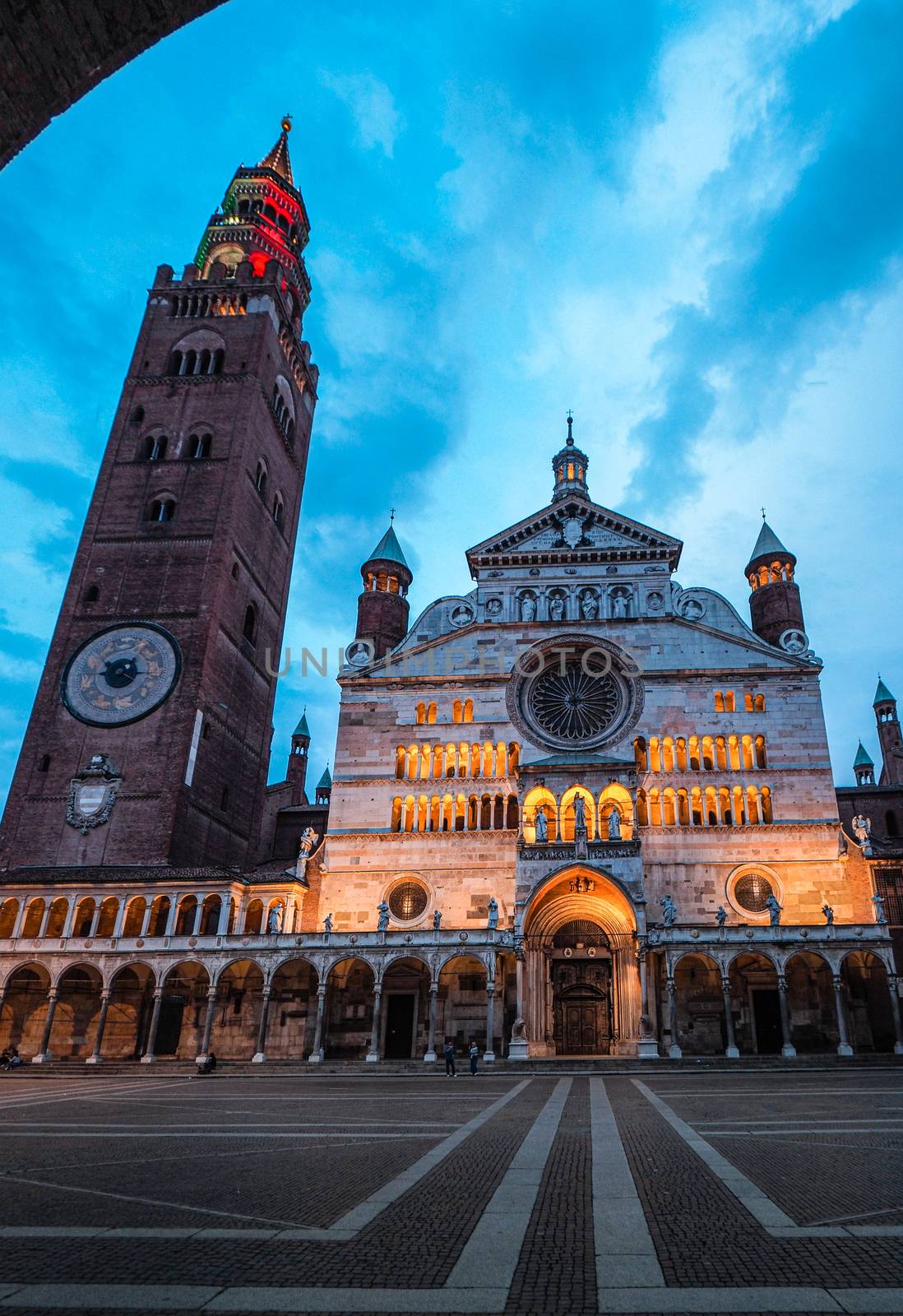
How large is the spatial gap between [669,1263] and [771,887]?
33258 mm

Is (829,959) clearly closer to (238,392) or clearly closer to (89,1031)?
(89,1031)

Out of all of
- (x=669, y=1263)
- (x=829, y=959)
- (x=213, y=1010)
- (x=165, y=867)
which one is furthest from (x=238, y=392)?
(x=669, y=1263)

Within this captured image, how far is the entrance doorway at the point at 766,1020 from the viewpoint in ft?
113

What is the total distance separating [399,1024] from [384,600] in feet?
73.6

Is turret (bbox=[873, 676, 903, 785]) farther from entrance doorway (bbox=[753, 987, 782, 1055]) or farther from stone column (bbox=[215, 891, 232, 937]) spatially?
stone column (bbox=[215, 891, 232, 937])

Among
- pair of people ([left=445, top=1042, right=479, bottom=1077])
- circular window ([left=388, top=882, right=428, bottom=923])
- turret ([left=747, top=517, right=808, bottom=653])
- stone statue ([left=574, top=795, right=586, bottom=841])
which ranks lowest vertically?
pair of people ([left=445, top=1042, right=479, bottom=1077])

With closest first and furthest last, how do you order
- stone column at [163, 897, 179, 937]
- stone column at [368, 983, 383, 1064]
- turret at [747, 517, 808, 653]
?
stone column at [368, 983, 383, 1064]
stone column at [163, 897, 179, 937]
turret at [747, 517, 808, 653]

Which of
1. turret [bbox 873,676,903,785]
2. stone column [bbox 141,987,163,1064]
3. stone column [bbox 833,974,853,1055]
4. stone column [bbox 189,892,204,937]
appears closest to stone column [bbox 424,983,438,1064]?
stone column [bbox 189,892,204,937]

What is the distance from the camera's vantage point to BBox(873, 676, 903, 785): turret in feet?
214

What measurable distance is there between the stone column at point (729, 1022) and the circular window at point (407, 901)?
12.6 meters

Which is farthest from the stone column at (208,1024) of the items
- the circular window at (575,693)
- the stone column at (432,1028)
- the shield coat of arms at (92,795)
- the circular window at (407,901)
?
the circular window at (575,693)

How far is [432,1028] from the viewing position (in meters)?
32.6

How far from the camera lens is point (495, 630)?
141ft

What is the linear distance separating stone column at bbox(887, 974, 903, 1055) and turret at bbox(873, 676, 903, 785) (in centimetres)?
3572
